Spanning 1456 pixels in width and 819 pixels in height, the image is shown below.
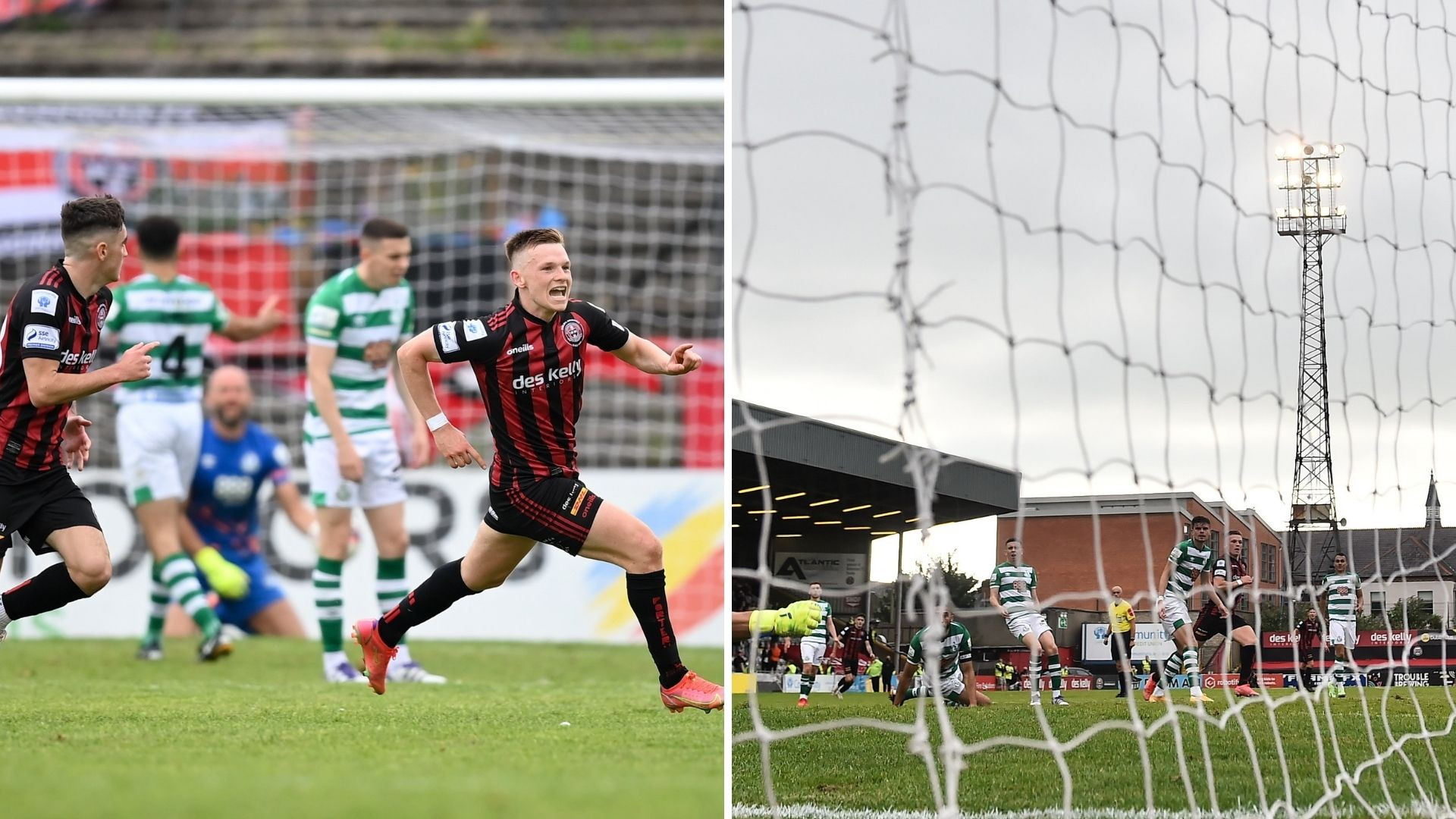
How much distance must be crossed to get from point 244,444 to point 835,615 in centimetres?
551

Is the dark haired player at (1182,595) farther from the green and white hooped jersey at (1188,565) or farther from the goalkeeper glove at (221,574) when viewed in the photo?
the goalkeeper glove at (221,574)

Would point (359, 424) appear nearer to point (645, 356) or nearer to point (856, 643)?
point (645, 356)

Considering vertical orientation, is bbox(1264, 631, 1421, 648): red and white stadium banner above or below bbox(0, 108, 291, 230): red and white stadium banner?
below

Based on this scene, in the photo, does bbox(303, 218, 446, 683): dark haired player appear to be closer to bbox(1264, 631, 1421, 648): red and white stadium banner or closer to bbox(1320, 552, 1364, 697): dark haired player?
bbox(1320, 552, 1364, 697): dark haired player

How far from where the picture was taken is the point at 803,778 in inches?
Answer: 222

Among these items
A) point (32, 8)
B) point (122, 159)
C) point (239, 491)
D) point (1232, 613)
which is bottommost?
point (1232, 613)

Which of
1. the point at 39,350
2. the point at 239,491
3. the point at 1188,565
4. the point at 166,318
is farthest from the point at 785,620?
the point at 239,491

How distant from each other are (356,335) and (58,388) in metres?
2.33

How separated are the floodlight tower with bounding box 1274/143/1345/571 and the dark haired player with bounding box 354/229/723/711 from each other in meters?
2.11

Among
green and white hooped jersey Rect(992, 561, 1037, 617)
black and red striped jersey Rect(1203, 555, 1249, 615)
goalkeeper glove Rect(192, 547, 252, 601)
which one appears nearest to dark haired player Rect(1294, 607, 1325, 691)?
black and red striped jersey Rect(1203, 555, 1249, 615)

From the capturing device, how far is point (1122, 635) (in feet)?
14.8

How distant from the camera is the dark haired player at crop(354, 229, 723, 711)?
4.29 m

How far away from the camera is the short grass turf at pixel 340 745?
3.40m

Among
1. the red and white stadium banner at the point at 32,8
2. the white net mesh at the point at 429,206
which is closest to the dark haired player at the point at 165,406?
the white net mesh at the point at 429,206
